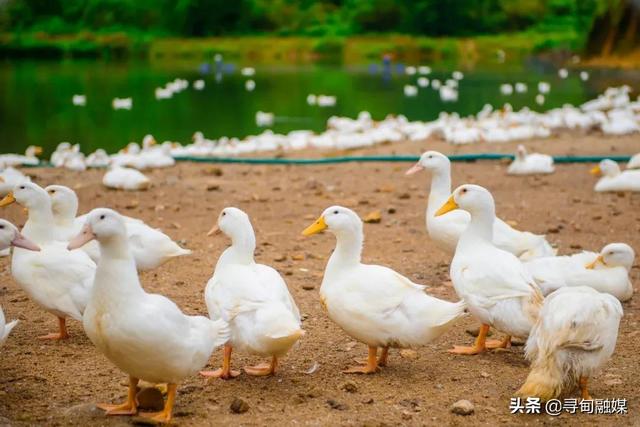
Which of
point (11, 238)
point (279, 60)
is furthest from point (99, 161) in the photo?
point (279, 60)

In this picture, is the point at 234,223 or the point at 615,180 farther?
the point at 615,180

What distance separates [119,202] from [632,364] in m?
5.49

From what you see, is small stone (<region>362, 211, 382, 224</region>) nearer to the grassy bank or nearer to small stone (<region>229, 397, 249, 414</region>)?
small stone (<region>229, 397, 249, 414</region>)

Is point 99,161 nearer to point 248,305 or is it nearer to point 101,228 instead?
point 248,305

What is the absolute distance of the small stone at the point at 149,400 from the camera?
3873mm

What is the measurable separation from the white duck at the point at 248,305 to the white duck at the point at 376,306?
27cm

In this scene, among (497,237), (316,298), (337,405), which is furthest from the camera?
(497,237)

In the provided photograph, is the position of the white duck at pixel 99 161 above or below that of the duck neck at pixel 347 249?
below

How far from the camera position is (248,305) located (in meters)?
4.18

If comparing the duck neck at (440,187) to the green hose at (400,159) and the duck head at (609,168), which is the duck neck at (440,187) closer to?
the duck head at (609,168)

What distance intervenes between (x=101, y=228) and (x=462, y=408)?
1807 millimetres

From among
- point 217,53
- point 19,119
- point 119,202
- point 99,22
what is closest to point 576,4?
point 217,53

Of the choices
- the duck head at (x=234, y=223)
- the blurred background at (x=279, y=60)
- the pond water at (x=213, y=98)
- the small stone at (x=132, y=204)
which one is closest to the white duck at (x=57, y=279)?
the duck head at (x=234, y=223)

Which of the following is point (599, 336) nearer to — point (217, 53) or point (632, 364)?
point (632, 364)
